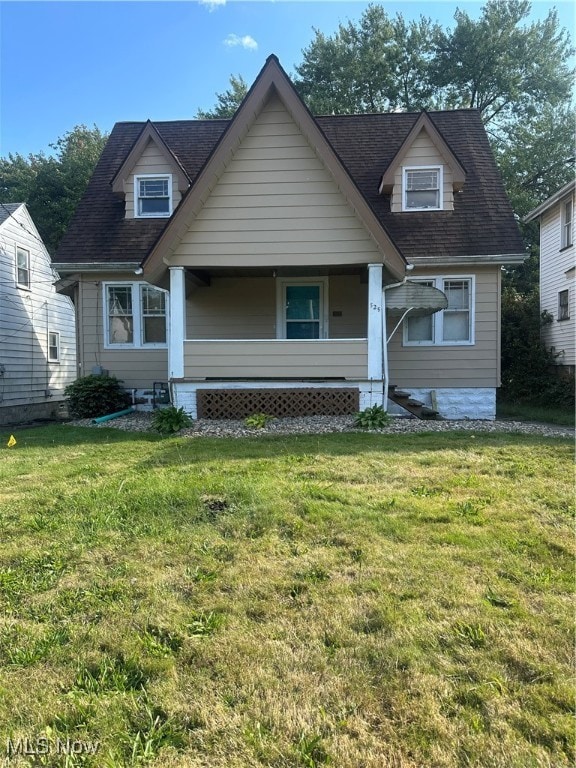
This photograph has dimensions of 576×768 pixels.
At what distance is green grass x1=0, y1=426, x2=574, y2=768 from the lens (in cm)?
186

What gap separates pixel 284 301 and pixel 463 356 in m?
4.49

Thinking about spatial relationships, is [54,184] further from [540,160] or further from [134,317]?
[540,160]

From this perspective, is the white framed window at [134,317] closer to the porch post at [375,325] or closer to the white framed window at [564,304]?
the porch post at [375,325]

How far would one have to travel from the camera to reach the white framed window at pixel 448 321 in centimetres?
1163

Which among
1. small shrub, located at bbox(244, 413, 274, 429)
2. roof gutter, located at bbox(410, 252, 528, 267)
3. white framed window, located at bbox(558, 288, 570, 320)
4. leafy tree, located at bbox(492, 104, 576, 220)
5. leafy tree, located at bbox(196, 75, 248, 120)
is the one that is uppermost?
leafy tree, located at bbox(196, 75, 248, 120)

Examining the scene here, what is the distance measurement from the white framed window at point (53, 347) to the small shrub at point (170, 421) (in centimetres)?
1243

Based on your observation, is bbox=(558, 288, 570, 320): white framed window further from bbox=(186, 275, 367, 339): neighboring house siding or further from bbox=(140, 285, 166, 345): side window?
bbox=(140, 285, 166, 345): side window

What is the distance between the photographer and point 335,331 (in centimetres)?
1207

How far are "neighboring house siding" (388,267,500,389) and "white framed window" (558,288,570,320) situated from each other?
20.6 ft

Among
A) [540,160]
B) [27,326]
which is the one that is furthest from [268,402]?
[540,160]

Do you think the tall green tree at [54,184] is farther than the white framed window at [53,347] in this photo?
Yes

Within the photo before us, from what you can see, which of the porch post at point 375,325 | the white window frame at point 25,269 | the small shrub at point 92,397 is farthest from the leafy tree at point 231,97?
the porch post at point 375,325

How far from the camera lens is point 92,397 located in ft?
36.6

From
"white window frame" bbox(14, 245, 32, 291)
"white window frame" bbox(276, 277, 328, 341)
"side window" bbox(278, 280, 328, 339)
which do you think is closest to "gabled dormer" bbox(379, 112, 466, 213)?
"white window frame" bbox(276, 277, 328, 341)
